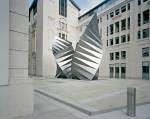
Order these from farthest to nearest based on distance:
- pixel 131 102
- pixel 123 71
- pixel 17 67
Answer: pixel 123 71 → pixel 131 102 → pixel 17 67

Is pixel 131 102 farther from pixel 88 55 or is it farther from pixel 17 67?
pixel 88 55

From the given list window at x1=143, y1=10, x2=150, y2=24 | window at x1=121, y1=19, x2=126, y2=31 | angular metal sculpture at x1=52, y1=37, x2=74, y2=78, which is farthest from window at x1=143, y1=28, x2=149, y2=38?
angular metal sculpture at x1=52, y1=37, x2=74, y2=78

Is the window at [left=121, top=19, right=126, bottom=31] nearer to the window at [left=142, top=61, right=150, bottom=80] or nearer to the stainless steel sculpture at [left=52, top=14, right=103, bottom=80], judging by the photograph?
the window at [left=142, top=61, right=150, bottom=80]

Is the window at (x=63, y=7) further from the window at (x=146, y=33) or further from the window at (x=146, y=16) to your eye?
the window at (x=146, y=33)

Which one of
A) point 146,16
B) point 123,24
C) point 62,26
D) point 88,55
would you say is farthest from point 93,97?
point 62,26

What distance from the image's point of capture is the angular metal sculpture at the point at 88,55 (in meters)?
25.2

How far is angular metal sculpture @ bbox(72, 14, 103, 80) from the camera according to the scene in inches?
992

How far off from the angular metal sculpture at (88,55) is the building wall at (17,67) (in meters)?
19.0

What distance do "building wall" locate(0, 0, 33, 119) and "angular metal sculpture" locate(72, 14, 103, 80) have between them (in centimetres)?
1897

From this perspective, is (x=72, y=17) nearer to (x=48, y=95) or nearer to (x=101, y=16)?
(x=101, y=16)

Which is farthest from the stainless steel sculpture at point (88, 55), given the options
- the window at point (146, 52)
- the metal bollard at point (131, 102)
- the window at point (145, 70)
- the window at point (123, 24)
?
the metal bollard at point (131, 102)

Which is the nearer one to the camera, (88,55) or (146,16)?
(88,55)

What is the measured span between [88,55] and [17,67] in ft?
64.5

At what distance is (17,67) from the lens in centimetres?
633
